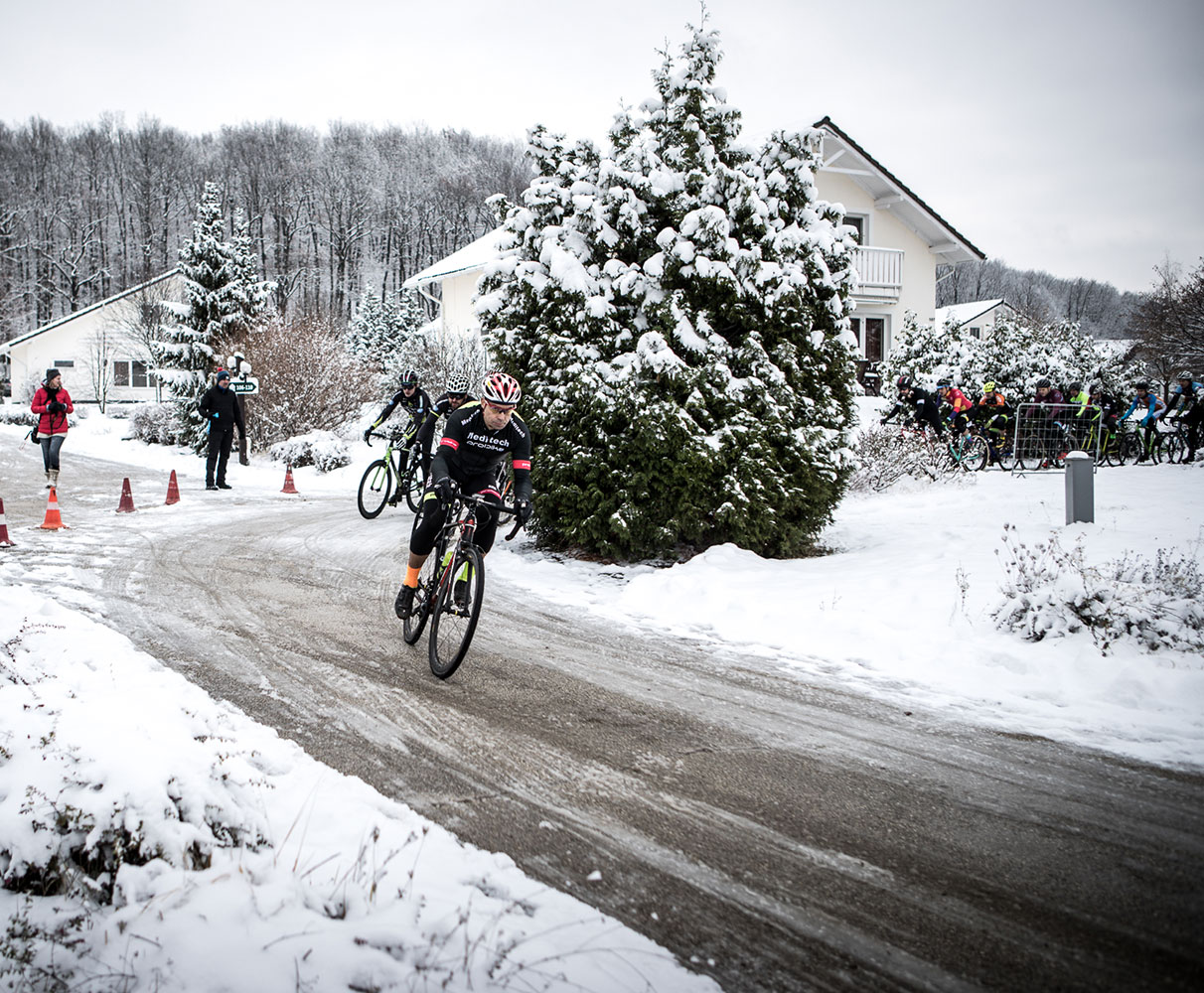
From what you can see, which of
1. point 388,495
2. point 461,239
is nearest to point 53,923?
point 388,495

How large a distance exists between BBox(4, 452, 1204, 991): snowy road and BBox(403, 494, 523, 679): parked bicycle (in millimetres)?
190

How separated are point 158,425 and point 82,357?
2912cm

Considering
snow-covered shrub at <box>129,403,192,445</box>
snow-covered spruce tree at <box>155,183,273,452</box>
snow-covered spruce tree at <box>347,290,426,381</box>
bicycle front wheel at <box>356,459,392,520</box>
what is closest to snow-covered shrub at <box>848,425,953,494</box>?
bicycle front wheel at <box>356,459,392,520</box>

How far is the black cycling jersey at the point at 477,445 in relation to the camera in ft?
20.4

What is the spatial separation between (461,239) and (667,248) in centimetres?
6684

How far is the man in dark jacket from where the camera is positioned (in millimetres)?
Result: 15562

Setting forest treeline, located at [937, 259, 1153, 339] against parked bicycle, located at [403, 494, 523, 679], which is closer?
parked bicycle, located at [403, 494, 523, 679]

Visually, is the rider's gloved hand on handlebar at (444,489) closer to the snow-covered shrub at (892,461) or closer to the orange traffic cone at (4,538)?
the orange traffic cone at (4,538)

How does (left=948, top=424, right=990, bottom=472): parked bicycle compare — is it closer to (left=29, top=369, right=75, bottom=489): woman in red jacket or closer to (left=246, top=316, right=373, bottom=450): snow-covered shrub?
(left=246, top=316, right=373, bottom=450): snow-covered shrub

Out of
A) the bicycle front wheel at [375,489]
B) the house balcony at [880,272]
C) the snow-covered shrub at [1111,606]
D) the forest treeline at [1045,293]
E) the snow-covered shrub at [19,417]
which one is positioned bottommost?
the snow-covered shrub at [1111,606]

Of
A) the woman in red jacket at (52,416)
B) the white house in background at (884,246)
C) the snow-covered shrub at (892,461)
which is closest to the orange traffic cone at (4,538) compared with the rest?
the woman in red jacket at (52,416)

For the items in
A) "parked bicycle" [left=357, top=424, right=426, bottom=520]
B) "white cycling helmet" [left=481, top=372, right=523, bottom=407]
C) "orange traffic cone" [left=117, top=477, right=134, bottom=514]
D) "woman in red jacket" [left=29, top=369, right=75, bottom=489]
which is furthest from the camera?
"woman in red jacket" [left=29, top=369, right=75, bottom=489]

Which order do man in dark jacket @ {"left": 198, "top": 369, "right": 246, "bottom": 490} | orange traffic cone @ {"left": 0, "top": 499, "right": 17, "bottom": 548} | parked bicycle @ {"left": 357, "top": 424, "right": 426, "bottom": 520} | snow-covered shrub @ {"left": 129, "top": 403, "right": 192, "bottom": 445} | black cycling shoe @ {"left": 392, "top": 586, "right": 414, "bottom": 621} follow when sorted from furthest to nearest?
1. snow-covered shrub @ {"left": 129, "top": 403, "right": 192, "bottom": 445}
2. man in dark jacket @ {"left": 198, "top": 369, "right": 246, "bottom": 490}
3. parked bicycle @ {"left": 357, "top": 424, "right": 426, "bottom": 520}
4. orange traffic cone @ {"left": 0, "top": 499, "right": 17, "bottom": 548}
5. black cycling shoe @ {"left": 392, "top": 586, "right": 414, "bottom": 621}

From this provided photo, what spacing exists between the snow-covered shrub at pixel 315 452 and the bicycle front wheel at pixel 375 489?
24.1 feet
